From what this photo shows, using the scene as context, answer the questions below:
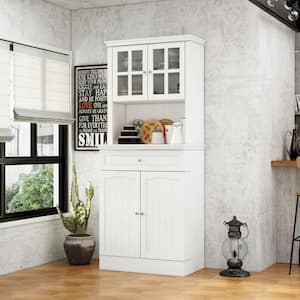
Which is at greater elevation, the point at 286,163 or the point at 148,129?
the point at 148,129

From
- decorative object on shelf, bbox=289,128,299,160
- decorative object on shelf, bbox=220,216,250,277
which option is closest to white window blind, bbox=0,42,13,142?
decorative object on shelf, bbox=220,216,250,277

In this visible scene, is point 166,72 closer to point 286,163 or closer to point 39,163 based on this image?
point 286,163

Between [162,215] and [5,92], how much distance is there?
75.9 inches

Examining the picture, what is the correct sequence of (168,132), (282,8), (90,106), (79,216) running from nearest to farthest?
(282,8), (168,132), (79,216), (90,106)

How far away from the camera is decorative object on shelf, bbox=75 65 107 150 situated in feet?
24.6

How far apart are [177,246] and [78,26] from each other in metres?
2.79

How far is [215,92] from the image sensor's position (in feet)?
22.6

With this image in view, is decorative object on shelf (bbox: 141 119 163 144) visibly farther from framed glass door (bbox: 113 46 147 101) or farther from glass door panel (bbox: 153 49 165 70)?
glass door panel (bbox: 153 49 165 70)

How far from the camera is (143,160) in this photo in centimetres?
664

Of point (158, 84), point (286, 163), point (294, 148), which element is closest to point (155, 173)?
point (158, 84)

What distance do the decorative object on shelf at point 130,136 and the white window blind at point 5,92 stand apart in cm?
113

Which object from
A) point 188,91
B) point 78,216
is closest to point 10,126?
point 78,216

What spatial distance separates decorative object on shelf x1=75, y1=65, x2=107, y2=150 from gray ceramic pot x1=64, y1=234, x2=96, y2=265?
3.43ft

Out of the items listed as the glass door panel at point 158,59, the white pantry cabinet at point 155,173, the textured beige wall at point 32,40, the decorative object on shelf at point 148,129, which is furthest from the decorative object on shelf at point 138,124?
the textured beige wall at point 32,40
